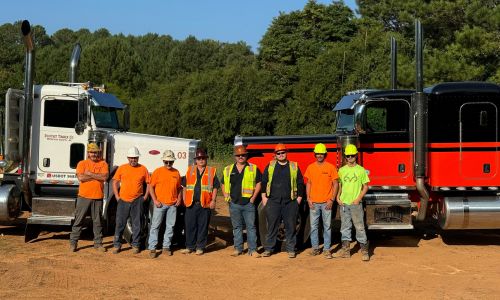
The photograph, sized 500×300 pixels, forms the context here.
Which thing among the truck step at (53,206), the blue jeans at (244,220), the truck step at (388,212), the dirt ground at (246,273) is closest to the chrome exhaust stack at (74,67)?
the truck step at (53,206)

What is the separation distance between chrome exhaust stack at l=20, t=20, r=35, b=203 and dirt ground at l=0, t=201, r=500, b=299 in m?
1.26

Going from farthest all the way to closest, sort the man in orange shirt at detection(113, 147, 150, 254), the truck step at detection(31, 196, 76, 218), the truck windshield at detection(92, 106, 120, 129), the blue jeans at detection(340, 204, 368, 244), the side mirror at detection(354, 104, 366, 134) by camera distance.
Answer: the truck windshield at detection(92, 106, 120, 129) < the truck step at detection(31, 196, 76, 218) < the side mirror at detection(354, 104, 366, 134) < the man in orange shirt at detection(113, 147, 150, 254) < the blue jeans at detection(340, 204, 368, 244)

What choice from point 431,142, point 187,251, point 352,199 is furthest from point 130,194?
point 431,142

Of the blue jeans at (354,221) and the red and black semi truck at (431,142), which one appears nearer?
the blue jeans at (354,221)

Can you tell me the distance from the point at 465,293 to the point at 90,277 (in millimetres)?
5343

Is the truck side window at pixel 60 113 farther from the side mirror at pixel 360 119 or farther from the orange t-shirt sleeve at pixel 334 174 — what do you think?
A: the side mirror at pixel 360 119

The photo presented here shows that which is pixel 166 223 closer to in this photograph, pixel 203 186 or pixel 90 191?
pixel 203 186

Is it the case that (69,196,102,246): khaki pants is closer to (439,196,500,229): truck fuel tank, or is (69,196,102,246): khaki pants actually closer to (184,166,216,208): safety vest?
(184,166,216,208): safety vest

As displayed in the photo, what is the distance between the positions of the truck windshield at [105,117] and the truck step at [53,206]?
5.77ft

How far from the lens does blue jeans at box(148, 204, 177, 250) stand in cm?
1109

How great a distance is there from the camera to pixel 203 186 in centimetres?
1123

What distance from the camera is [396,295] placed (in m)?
8.67

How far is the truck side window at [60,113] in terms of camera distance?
42.1 feet

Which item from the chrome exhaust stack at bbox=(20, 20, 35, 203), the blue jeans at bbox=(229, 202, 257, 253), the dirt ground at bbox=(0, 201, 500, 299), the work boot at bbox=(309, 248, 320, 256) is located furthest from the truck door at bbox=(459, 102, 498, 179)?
the chrome exhaust stack at bbox=(20, 20, 35, 203)
